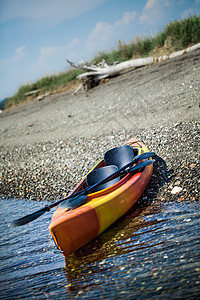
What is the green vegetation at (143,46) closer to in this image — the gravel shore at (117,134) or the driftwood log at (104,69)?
the driftwood log at (104,69)

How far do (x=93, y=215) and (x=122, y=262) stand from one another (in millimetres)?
748

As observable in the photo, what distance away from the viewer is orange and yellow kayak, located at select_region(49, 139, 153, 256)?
3254 millimetres

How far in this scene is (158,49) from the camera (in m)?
13.0

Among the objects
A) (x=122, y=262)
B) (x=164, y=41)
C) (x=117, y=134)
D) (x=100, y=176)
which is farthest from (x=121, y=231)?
(x=164, y=41)

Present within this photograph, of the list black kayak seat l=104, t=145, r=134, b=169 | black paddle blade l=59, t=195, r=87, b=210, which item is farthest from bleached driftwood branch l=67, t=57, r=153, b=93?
black paddle blade l=59, t=195, r=87, b=210

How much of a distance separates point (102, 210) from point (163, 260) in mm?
1080

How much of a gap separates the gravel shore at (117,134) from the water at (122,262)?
0.67 metres

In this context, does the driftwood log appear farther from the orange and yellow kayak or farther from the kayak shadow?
the orange and yellow kayak

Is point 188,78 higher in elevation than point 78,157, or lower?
higher

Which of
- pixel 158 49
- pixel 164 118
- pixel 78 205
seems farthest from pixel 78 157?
pixel 158 49

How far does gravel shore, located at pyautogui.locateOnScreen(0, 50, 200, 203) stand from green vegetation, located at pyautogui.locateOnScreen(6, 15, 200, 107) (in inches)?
60.7

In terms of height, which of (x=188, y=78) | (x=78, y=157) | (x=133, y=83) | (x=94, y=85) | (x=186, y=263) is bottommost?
(x=186, y=263)

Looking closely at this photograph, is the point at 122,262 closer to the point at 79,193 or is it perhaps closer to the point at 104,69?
the point at 79,193

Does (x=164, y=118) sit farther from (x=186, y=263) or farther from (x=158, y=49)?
(x=158, y=49)
